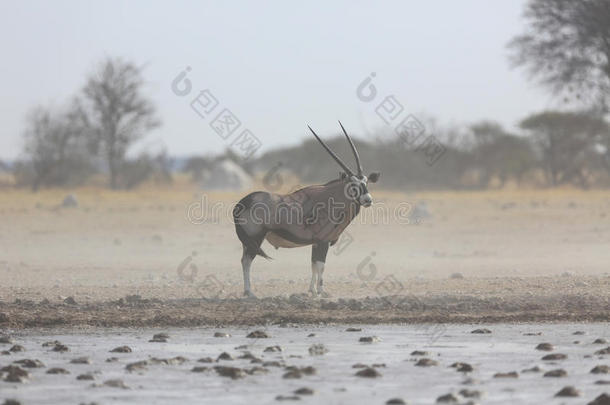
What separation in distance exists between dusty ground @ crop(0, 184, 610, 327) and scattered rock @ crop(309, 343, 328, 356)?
1.72 meters

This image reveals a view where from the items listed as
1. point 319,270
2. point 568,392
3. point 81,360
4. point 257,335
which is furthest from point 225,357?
point 319,270

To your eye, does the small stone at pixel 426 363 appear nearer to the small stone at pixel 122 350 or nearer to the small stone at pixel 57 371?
the small stone at pixel 122 350

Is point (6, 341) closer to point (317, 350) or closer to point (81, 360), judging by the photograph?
point (81, 360)

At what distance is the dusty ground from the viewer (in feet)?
40.8

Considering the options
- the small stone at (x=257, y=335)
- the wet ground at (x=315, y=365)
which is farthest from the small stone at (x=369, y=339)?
the small stone at (x=257, y=335)

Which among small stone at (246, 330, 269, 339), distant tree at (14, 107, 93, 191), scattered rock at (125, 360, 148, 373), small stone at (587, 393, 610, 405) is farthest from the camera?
distant tree at (14, 107, 93, 191)

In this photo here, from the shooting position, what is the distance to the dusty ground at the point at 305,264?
12445 mm

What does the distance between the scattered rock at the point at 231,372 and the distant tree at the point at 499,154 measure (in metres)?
33.8

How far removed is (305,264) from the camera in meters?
18.4

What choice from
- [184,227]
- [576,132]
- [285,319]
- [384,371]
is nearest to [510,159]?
[576,132]

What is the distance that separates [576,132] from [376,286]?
27.5 meters

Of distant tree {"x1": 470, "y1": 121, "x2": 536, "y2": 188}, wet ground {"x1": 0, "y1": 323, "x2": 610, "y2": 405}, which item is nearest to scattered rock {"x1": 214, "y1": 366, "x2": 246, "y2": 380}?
wet ground {"x1": 0, "y1": 323, "x2": 610, "y2": 405}

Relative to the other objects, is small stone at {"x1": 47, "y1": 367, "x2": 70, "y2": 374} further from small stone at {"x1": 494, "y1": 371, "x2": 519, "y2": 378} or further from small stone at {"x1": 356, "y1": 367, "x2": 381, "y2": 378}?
small stone at {"x1": 494, "y1": 371, "x2": 519, "y2": 378}

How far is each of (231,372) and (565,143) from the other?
3418 cm
